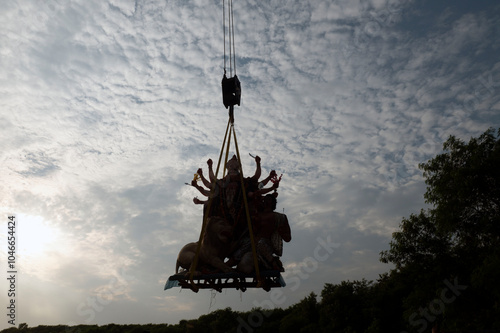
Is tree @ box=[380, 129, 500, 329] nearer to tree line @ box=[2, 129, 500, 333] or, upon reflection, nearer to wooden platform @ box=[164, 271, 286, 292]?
Answer: tree line @ box=[2, 129, 500, 333]

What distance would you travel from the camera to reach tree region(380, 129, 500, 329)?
44.5 feet

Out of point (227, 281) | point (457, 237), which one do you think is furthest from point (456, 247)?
point (227, 281)

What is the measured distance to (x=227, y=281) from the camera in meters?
8.99

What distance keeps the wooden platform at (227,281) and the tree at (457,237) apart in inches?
304

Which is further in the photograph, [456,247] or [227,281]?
[456,247]

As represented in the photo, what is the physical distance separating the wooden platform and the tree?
7.72 metres

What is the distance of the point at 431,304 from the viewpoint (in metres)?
14.2

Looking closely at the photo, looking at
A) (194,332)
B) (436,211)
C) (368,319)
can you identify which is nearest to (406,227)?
(436,211)

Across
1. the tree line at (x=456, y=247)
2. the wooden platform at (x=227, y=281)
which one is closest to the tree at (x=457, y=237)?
the tree line at (x=456, y=247)

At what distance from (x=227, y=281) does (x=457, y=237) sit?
1057 centimetres

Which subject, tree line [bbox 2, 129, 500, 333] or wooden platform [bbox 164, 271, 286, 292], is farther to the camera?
tree line [bbox 2, 129, 500, 333]

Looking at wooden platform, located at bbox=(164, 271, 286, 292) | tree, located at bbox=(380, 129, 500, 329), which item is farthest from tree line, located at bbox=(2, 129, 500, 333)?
wooden platform, located at bbox=(164, 271, 286, 292)

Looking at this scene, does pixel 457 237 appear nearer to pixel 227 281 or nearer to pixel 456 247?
pixel 456 247

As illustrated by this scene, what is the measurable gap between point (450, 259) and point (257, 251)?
391 inches
